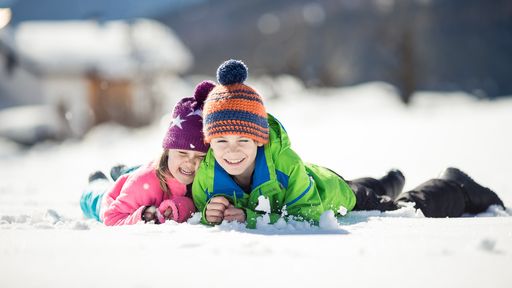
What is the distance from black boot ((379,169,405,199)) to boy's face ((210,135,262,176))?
5.02ft

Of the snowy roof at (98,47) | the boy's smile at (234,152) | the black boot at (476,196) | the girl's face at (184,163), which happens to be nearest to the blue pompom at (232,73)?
the boy's smile at (234,152)

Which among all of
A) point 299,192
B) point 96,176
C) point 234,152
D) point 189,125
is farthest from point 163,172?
point 96,176

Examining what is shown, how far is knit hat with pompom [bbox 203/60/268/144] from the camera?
320 cm

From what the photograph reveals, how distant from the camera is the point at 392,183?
14.7 feet

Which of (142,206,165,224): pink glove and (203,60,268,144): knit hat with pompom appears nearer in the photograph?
(203,60,268,144): knit hat with pompom

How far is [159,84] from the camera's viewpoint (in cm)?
3028

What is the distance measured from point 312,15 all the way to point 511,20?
17604 mm

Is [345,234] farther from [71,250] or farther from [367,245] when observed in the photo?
[71,250]

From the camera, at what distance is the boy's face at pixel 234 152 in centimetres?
321

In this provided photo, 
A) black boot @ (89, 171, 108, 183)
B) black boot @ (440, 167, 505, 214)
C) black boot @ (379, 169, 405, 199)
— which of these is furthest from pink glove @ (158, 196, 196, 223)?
black boot @ (440, 167, 505, 214)

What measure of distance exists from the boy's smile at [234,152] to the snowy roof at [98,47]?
85.7 feet

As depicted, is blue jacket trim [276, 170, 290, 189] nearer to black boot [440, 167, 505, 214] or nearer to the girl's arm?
the girl's arm

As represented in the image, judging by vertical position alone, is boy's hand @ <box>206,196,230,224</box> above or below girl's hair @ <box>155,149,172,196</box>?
below

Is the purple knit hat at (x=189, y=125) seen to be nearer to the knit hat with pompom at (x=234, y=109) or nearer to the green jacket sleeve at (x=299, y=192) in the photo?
the knit hat with pompom at (x=234, y=109)
